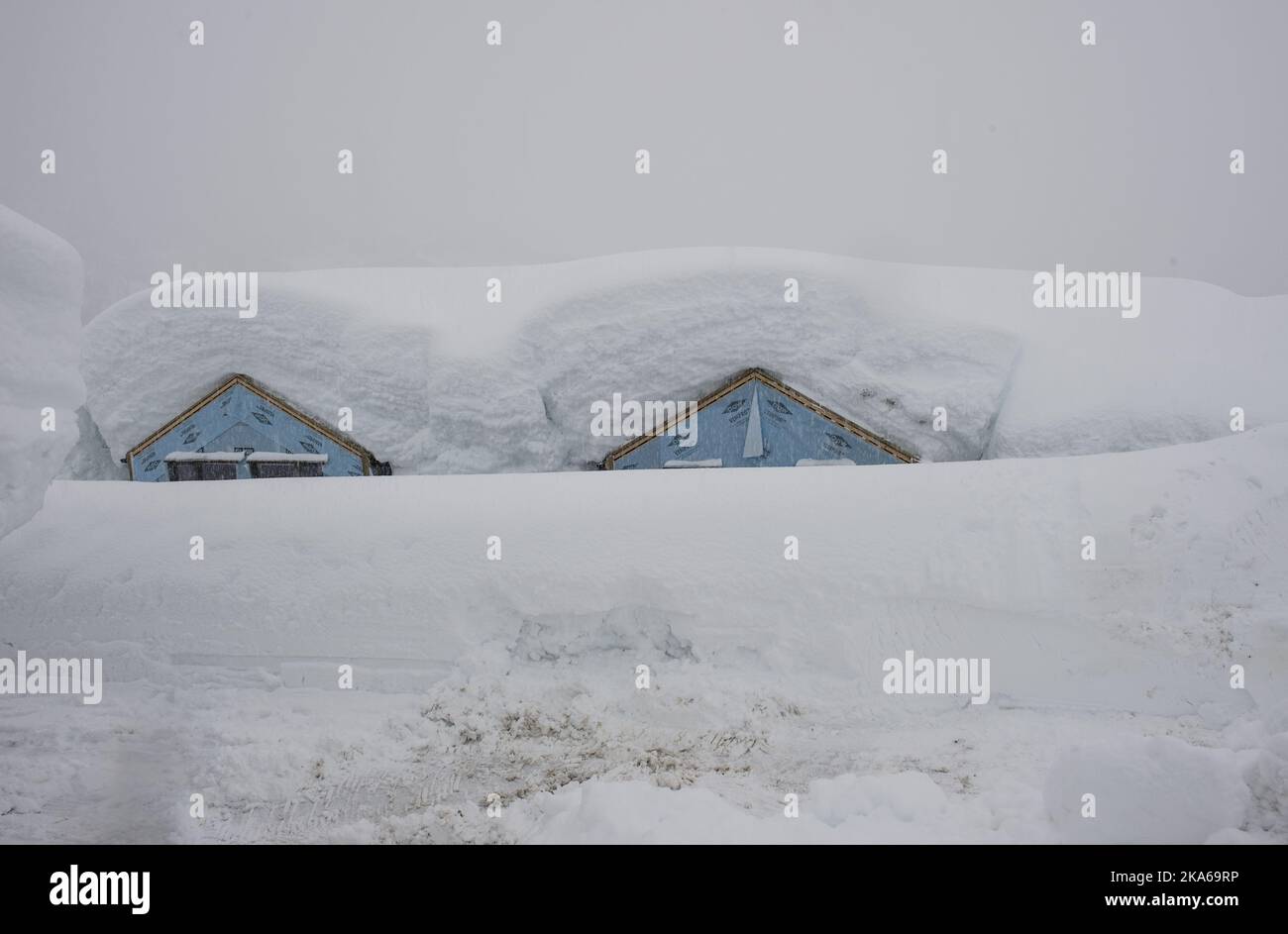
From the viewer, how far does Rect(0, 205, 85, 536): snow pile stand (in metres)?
3.44

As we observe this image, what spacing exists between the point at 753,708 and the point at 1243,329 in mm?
7810

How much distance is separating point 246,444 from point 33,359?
16.3 ft

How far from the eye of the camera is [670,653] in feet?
12.2

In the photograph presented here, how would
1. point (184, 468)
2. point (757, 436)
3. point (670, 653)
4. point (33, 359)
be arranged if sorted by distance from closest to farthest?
1. point (33, 359)
2. point (670, 653)
3. point (757, 436)
4. point (184, 468)

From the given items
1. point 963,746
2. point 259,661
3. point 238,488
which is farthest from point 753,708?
point 238,488

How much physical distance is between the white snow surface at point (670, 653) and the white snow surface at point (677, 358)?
3.25 metres

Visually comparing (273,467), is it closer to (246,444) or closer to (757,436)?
(246,444)

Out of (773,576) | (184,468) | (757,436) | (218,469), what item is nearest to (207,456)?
(218,469)

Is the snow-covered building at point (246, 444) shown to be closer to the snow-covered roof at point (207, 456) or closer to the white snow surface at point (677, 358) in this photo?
the snow-covered roof at point (207, 456)

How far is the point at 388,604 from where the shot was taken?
12.6 ft

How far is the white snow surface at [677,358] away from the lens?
7480 mm

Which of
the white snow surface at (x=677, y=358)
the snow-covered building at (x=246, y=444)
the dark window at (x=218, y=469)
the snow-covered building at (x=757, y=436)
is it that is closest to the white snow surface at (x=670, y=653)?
the snow-covered building at (x=757, y=436)

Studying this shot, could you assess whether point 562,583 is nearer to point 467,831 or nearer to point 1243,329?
point 467,831

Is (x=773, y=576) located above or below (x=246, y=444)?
below
